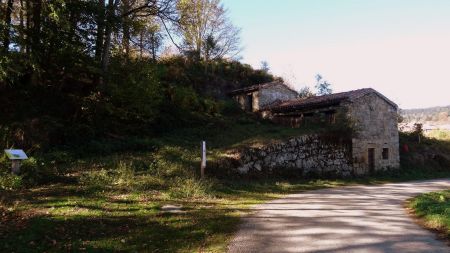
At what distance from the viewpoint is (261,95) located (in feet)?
104

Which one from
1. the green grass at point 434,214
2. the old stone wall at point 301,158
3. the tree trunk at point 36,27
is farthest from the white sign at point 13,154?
the green grass at point 434,214

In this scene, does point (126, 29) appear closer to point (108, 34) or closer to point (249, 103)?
point (108, 34)

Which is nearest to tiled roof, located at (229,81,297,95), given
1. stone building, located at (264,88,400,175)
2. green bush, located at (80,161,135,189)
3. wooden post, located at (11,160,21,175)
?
stone building, located at (264,88,400,175)

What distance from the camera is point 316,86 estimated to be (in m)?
38.8

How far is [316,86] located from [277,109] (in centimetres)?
1139

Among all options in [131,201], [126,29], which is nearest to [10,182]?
[131,201]

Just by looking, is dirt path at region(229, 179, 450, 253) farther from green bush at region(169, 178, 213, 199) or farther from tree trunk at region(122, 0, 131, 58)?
tree trunk at region(122, 0, 131, 58)

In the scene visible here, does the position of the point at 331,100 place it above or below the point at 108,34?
below

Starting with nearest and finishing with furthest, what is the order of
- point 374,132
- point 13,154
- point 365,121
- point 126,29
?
point 13,154 → point 126,29 → point 365,121 → point 374,132

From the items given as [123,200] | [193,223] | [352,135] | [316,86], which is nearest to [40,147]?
[123,200]

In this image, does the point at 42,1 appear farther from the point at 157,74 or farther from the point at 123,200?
the point at 123,200

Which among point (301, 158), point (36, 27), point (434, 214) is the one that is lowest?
point (434, 214)

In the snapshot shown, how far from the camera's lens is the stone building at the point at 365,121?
2312cm

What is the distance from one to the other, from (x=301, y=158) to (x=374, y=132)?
6.97 m
